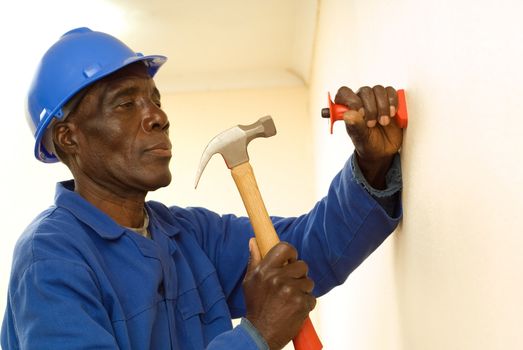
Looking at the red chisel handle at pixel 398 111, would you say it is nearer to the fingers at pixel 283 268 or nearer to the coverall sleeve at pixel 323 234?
the coverall sleeve at pixel 323 234

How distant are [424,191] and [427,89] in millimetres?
180

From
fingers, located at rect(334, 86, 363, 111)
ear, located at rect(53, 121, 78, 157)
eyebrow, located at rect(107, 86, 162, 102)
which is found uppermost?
eyebrow, located at rect(107, 86, 162, 102)

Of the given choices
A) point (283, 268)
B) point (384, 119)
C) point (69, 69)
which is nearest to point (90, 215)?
point (69, 69)

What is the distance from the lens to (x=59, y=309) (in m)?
1.19

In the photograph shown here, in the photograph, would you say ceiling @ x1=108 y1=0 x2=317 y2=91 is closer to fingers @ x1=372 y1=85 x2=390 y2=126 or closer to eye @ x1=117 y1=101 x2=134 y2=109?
eye @ x1=117 y1=101 x2=134 y2=109

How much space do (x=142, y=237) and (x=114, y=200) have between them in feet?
0.44

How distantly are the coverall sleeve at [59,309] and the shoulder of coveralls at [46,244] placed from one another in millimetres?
20

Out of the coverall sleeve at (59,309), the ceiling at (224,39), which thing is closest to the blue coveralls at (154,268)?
the coverall sleeve at (59,309)

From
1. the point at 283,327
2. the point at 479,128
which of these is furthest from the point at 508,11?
the point at 283,327

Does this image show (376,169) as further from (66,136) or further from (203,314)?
(66,136)

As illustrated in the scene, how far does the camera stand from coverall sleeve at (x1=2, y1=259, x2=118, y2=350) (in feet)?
3.86

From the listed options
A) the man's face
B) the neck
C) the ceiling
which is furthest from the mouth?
the ceiling

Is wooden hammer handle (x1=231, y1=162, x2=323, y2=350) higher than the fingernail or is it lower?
lower

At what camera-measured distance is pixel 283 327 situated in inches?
50.6
